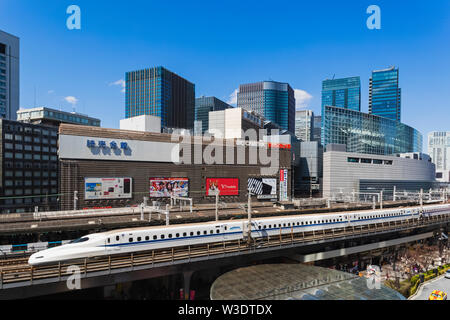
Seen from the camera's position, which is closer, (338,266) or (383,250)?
(338,266)

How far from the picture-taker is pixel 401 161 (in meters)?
107

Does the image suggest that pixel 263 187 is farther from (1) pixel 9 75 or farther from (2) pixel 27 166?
(1) pixel 9 75

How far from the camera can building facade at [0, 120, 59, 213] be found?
7794cm

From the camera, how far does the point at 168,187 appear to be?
55.1 m

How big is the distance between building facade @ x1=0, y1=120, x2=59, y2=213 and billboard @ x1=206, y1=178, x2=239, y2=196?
5436cm

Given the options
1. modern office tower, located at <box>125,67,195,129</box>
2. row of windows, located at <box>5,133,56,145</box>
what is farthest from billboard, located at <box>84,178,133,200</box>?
modern office tower, located at <box>125,67,195,129</box>

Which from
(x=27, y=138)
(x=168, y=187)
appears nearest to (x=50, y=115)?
(x=27, y=138)

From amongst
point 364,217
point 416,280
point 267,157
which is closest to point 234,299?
point 416,280

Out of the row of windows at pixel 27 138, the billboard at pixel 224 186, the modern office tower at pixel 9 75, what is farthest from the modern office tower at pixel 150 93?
the billboard at pixel 224 186

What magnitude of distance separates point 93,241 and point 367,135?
123935mm

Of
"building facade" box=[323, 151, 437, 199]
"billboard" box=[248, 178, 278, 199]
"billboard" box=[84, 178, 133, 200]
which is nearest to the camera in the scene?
"billboard" box=[84, 178, 133, 200]

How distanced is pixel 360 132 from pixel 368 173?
25.8 m

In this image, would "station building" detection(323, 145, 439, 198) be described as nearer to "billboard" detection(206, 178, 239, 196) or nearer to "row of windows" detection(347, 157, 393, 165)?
"row of windows" detection(347, 157, 393, 165)
